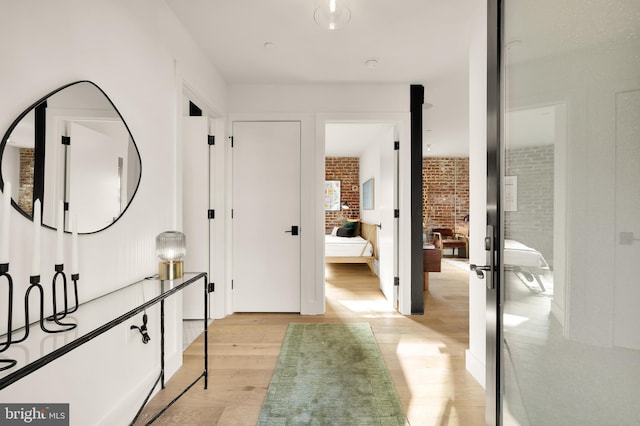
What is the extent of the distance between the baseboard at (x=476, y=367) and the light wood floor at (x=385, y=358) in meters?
0.03

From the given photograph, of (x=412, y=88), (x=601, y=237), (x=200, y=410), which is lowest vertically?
(x=200, y=410)

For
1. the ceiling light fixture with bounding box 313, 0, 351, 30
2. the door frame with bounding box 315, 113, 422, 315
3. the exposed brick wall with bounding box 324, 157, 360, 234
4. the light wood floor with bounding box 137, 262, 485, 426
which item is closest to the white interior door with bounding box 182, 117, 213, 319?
the light wood floor with bounding box 137, 262, 485, 426

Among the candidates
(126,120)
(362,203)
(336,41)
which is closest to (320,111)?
(336,41)

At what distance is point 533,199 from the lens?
3.16ft

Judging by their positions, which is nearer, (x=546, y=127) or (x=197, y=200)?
(x=546, y=127)

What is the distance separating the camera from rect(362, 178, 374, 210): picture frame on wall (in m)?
5.67

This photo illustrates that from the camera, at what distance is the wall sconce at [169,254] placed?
1628 mm

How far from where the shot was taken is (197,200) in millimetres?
3004

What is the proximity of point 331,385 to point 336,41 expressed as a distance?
2.55 meters

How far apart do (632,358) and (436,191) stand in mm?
7477

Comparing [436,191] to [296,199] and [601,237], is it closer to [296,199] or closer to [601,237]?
[296,199]

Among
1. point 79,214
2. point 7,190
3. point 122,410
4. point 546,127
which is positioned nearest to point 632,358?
point 546,127

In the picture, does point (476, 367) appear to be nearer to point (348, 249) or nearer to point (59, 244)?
point (59, 244)

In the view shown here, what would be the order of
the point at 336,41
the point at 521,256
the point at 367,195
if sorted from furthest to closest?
the point at 367,195
the point at 336,41
the point at 521,256
